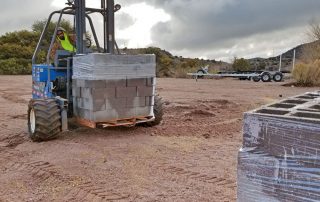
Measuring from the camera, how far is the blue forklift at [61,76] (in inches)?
294

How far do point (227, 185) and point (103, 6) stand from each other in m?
5.10

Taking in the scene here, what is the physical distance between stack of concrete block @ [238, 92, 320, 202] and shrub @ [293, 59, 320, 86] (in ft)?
67.5

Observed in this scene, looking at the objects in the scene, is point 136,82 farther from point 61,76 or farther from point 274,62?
point 274,62

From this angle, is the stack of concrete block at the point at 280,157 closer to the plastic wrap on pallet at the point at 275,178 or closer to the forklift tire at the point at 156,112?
the plastic wrap on pallet at the point at 275,178

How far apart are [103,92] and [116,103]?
36cm

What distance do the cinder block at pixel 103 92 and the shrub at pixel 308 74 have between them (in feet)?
55.3

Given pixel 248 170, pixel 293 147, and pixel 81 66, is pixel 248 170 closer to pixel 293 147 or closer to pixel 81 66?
pixel 293 147

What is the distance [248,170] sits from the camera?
2.47m

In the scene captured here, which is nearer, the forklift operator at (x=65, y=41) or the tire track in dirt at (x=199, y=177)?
the tire track in dirt at (x=199, y=177)

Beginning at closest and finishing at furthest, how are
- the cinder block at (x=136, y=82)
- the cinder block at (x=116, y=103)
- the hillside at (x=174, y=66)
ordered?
the cinder block at (x=116, y=103)
the cinder block at (x=136, y=82)
the hillside at (x=174, y=66)

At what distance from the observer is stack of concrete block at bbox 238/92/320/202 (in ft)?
7.23

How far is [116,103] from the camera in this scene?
745 centimetres

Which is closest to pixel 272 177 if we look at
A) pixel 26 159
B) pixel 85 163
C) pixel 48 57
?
pixel 85 163

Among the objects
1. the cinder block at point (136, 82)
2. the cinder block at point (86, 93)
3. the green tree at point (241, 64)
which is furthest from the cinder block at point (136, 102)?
the green tree at point (241, 64)
